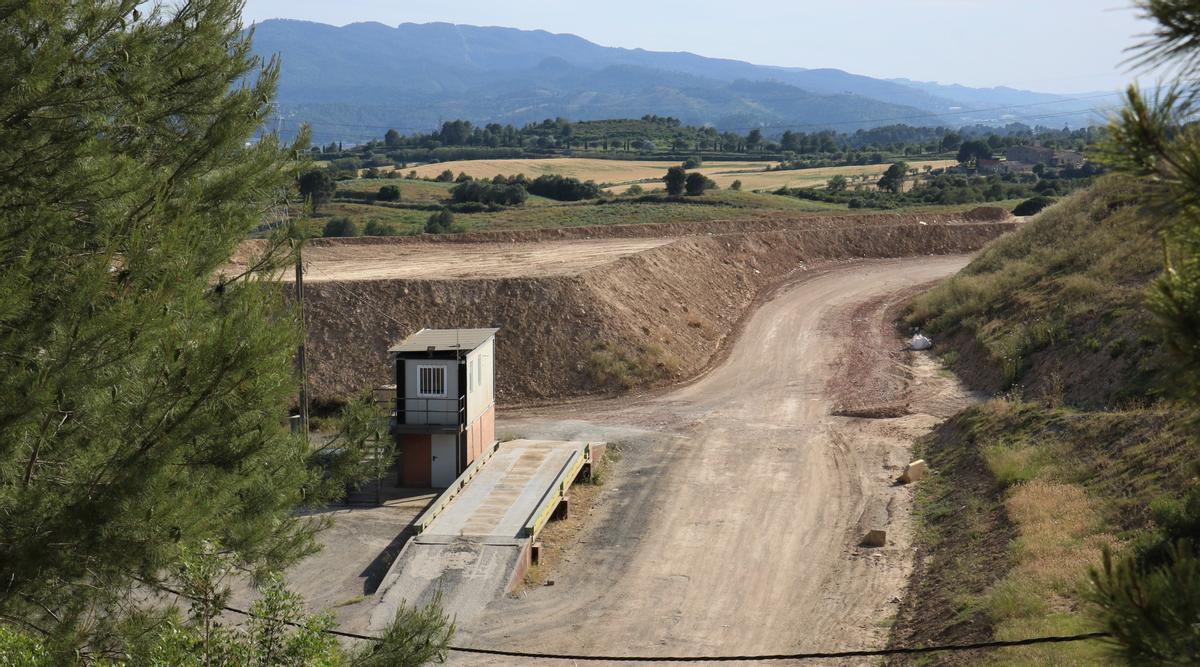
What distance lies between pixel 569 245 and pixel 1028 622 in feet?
146

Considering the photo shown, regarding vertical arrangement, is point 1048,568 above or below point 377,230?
below

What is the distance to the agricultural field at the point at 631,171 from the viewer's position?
417ft

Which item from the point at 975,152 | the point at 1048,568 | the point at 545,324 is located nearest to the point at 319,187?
the point at 545,324

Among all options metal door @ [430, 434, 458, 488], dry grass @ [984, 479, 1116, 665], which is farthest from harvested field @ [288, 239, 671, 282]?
dry grass @ [984, 479, 1116, 665]

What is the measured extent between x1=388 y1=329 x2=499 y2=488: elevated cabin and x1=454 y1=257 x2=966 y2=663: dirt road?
14.1 ft

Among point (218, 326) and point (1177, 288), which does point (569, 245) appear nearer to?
point (218, 326)

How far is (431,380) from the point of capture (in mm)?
30031

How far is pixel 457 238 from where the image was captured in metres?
61.3

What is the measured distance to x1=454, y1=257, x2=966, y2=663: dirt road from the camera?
68.1 ft

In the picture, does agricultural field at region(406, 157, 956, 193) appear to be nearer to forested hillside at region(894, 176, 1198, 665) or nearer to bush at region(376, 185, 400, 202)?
bush at region(376, 185, 400, 202)

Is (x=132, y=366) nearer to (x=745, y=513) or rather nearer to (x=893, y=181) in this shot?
(x=745, y=513)

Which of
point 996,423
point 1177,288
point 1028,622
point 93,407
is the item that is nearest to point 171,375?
point 93,407

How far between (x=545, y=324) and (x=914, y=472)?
58.2 ft

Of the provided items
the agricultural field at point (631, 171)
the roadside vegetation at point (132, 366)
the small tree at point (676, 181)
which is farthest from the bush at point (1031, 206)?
the roadside vegetation at point (132, 366)
